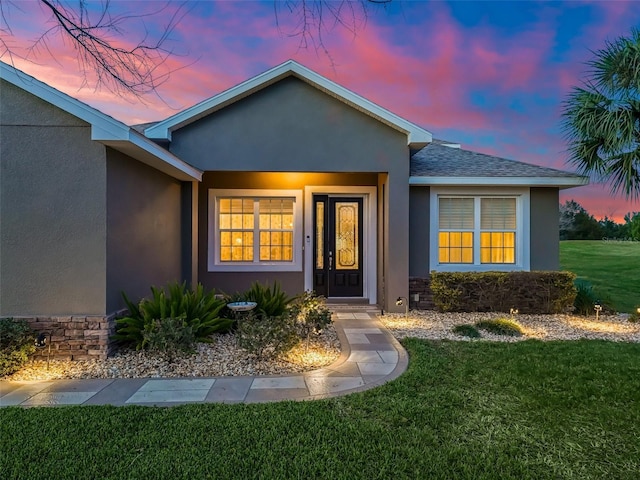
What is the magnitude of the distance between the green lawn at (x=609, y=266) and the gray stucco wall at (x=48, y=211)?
12.3 m

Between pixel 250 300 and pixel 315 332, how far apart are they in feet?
4.96

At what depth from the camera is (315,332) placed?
6.00m

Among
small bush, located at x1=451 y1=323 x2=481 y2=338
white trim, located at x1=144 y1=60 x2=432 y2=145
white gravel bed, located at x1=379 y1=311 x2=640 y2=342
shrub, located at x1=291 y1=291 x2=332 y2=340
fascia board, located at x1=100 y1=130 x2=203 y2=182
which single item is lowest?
white gravel bed, located at x1=379 y1=311 x2=640 y2=342

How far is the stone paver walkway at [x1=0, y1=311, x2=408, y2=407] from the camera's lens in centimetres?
379

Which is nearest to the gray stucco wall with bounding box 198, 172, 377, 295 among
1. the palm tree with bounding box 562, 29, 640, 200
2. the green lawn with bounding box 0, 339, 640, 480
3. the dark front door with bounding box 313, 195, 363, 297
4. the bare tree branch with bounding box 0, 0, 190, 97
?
the dark front door with bounding box 313, 195, 363, 297

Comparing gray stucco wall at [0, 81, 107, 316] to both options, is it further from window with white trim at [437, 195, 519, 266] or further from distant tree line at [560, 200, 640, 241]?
distant tree line at [560, 200, 640, 241]

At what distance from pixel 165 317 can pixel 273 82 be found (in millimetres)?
5592

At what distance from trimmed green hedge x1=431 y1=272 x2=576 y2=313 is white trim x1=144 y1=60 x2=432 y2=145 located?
134 inches

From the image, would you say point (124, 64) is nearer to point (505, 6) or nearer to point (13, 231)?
point (13, 231)

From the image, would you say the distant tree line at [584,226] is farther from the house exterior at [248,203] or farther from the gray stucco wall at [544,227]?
the house exterior at [248,203]

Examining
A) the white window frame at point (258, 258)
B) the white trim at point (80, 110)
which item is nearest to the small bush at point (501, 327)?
the white window frame at point (258, 258)

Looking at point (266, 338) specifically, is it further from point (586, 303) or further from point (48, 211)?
point (586, 303)

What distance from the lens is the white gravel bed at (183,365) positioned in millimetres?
4543

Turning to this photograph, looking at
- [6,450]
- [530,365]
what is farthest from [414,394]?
[6,450]
